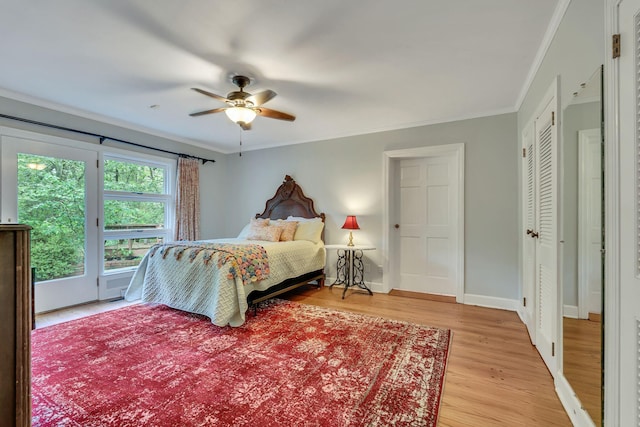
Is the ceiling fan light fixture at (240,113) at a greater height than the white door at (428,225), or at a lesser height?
greater

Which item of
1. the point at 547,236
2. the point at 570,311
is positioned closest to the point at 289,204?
the point at 547,236

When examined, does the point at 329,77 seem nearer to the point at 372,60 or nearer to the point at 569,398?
the point at 372,60

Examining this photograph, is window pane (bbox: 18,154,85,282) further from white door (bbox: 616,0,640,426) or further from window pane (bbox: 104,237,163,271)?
white door (bbox: 616,0,640,426)

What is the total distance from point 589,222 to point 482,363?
1.39 meters

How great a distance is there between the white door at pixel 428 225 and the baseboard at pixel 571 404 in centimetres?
218

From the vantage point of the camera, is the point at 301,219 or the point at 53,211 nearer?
the point at 53,211

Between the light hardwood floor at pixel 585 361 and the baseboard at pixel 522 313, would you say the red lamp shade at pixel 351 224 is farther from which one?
the light hardwood floor at pixel 585 361

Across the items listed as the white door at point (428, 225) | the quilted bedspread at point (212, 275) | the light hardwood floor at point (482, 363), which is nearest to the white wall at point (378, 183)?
the white door at point (428, 225)

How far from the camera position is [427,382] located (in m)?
1.95

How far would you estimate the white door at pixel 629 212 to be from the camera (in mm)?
1004

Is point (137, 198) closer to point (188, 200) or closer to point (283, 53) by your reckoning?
point (188, 200)

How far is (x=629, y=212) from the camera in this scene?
104 centimetres

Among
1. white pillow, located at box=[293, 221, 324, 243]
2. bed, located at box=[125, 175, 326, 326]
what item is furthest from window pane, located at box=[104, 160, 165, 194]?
white pillow, located at box=[293, 221, 324, 243]

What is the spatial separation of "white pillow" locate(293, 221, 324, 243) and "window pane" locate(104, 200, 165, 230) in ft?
7.40
